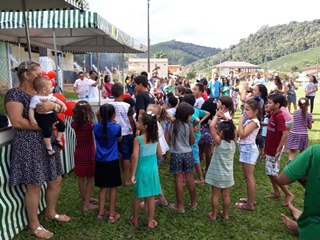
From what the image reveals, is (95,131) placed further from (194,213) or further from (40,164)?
(194,213)

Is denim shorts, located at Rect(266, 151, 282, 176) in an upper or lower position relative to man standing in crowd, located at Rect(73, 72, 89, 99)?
lower

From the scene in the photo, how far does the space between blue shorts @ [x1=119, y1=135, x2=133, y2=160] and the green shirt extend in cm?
336

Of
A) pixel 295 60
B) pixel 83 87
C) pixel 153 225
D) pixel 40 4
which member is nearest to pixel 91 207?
pixel 153 225

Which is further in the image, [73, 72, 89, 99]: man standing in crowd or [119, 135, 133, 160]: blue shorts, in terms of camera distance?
[73, 72, 89, 99]: man standing in crowd

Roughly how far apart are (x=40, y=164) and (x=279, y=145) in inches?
120

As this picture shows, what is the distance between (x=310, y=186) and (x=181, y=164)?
2.38m

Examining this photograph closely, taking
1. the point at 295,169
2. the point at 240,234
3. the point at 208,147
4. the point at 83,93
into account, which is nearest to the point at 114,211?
the point at 240,234

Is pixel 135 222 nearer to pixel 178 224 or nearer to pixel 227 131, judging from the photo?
pixel 178 224

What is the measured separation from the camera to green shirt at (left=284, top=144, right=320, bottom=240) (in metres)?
1.69

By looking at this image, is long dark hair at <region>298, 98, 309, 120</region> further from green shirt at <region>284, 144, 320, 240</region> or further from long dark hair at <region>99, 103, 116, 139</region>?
green shirt at <region>284, 144, 320, 240</region>

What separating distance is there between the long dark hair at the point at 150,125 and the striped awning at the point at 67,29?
3.53 metres

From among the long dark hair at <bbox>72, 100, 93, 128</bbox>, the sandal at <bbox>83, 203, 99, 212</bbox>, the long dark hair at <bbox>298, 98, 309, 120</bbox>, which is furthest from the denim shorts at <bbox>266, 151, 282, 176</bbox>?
the long dark hair at <bbox>72, 100, 93, 128</bbox>

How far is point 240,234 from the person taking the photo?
3.65m

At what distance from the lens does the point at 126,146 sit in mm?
4953
